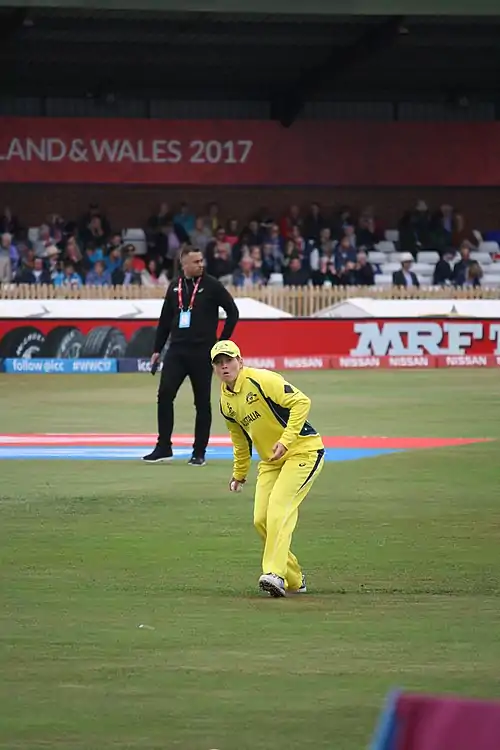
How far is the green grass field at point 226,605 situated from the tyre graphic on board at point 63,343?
13.9 m

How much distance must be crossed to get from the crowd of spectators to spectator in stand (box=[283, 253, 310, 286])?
22mm

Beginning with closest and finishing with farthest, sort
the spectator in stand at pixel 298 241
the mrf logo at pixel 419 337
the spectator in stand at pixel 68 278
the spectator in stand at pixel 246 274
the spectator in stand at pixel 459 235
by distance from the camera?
1. the mrf logo at pixel 419 337
2. the spectator in stand at pixel 68 278
3. the spectator in stand at pixel 246 274
4. the spectator in stand at pixel 298 241
5. the spectator in stand at pixel 459 235

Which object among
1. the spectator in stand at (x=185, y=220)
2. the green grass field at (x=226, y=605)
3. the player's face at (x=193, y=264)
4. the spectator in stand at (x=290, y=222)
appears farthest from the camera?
the spectator in stand at (x=290, y=222)

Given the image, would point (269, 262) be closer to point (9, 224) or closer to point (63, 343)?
point (9, 224)

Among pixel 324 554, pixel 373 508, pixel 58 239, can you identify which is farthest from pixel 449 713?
pixel 58 239

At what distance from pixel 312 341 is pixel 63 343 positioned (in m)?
4.84

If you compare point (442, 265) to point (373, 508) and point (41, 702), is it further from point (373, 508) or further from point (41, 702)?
point (41, 702)

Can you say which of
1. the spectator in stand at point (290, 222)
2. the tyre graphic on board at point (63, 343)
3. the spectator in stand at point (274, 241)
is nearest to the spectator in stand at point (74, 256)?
the spectator in stand at point (274, 241)

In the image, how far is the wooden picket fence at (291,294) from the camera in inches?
1256

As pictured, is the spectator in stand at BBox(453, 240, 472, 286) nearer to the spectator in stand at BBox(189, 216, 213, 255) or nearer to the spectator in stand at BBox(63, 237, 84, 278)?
the spectator in stand at BBox(189, 216, 213, 255)

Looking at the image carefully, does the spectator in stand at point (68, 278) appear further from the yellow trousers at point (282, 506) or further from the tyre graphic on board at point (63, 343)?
the yellow trousers at point (282, 506)

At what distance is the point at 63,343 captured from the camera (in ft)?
96.4

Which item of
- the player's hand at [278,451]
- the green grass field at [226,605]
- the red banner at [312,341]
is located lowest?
the red banner at [312,341]

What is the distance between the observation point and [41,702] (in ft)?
20.0
